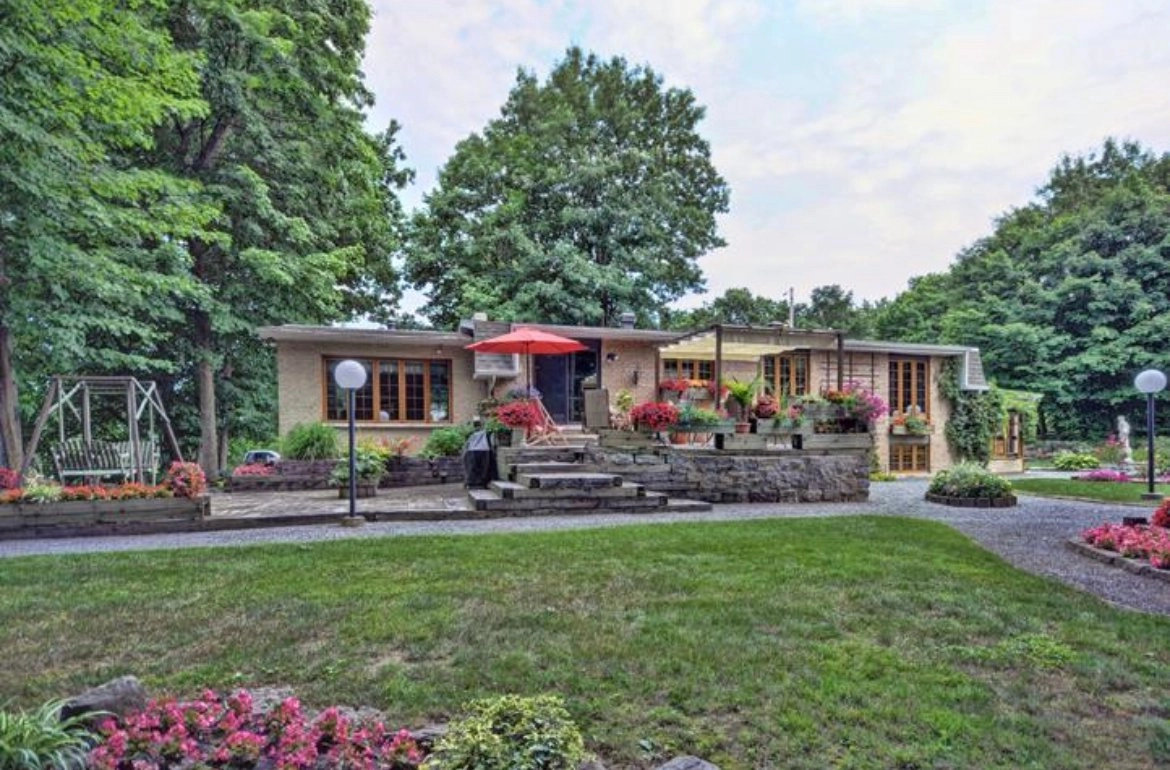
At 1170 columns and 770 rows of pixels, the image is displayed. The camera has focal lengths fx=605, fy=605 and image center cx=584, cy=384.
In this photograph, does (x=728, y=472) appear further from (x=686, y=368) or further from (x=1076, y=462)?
(x=1076, y=462)

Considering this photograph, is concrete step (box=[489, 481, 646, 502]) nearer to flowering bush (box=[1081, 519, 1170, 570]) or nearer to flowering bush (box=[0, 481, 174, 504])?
flowering bush (box=[0, 481, 174, 504])

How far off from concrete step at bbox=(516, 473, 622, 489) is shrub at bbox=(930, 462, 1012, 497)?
18.2 feet

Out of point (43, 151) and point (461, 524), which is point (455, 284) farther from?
point (461, 524)

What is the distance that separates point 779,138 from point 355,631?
1651 cm

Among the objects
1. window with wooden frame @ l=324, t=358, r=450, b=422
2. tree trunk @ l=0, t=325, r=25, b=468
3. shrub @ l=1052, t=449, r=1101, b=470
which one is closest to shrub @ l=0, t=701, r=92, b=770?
tree trunk @ l=0, t=325, r=25, b=468

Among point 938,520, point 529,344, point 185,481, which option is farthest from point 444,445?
Answer: point 938,520

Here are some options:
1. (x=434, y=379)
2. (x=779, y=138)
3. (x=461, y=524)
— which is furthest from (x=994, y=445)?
(x=461, y=524)

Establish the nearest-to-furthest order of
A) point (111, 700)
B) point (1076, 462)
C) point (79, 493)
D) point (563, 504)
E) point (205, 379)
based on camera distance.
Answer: point (111, 700), point (79, 493), point (563, 504), point (205, 379), point (1076, 462)

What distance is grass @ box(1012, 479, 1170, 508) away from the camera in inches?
397

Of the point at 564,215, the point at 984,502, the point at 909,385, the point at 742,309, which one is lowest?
the point at 984,502

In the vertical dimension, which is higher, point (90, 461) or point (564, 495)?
point (90, 461)

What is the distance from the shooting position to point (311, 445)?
11469 mm

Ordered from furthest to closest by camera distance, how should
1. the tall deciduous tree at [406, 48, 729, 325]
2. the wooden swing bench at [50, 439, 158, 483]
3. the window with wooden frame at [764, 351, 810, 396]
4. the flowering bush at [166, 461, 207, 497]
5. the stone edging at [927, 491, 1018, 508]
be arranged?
the tall deciduous tree at [406, 48, 729, 325] → the window with wooden frame at [764, 351, 810, 396] → the stone edging at [927, 491, 1018, 508] → the wooden swing bench at [50, 439, 158, 483] → the flowering bush at [166, 461, 207, 497]

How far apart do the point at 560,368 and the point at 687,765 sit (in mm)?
12924
